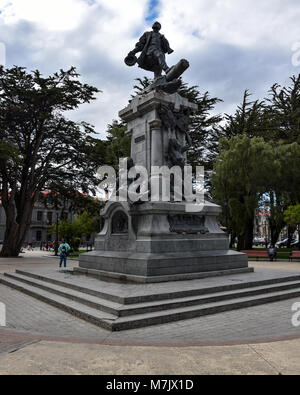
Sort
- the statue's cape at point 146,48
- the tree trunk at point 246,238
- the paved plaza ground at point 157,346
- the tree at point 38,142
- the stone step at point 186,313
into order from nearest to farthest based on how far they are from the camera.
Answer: the paved plaza ground at point 157,346 → the stone step at point 186,313 → the statue's cape at point 146,48 → the tree at point 38,142 → the tree trunk at point 246,238

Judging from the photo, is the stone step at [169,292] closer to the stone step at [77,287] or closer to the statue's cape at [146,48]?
the stone step at [77,287]

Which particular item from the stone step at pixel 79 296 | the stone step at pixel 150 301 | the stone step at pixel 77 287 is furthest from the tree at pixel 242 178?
the stone step at pixel 79 296

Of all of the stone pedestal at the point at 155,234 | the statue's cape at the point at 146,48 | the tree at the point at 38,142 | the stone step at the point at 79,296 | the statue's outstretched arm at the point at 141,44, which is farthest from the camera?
the tree at the point at 38,142

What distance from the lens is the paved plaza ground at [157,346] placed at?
393 centimetres

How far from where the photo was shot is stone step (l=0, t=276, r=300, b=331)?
229 inches

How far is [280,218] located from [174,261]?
20652mm

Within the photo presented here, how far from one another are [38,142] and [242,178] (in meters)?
17.8

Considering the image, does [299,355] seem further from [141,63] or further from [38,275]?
[141,63]

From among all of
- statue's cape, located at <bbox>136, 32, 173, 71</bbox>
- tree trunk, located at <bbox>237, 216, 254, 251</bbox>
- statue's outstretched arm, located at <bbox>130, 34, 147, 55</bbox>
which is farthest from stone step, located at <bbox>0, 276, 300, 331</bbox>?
tree trunk, located at <bbox>237, 216, 254, 251</bbox>

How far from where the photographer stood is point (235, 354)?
4410mm

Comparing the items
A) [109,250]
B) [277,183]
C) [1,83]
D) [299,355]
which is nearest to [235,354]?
[299,355]

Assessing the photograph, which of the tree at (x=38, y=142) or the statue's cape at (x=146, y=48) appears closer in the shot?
the statue's cape at (x=146, y=48)

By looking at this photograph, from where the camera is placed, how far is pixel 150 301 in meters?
6.82

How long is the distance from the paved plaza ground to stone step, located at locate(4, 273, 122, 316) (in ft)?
1.68
